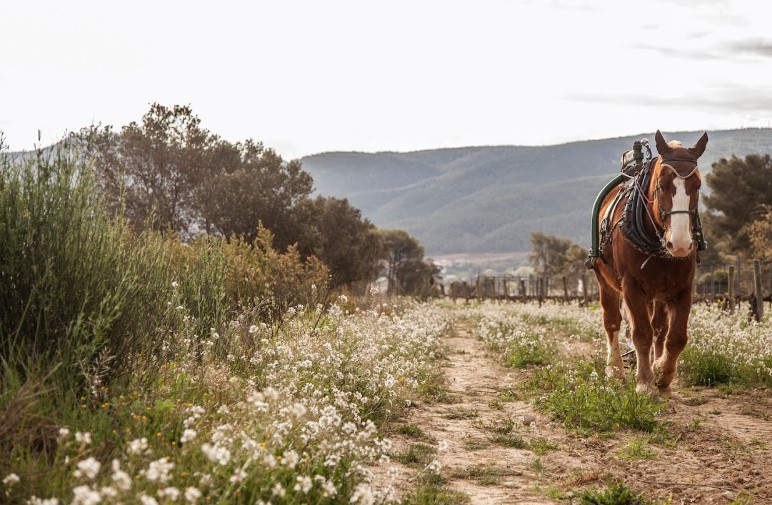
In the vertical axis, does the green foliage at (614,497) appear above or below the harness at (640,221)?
below

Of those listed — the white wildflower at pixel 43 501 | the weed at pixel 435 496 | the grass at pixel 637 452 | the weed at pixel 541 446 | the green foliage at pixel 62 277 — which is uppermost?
the green foliage at pixel 62 277

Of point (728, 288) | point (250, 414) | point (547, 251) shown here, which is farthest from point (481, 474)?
point (547, 251)

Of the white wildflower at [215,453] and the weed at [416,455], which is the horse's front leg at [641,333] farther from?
the white wildflower at [215,453]

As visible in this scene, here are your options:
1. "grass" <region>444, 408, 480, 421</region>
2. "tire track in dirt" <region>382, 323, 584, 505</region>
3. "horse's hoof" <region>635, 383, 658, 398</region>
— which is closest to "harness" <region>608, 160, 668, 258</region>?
"horse's hoof" <region>635, 383, 658, 398</region>

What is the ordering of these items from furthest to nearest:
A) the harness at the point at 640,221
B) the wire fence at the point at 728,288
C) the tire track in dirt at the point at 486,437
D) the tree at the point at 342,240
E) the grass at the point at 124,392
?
the tree at the point at 342,240 < the wire fence at the point at 728,288 < the harness at the point at 640,221 < the tire track in dirt at the point at 486,437 < the grass at the point at 124,392

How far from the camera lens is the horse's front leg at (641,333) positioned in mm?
9008

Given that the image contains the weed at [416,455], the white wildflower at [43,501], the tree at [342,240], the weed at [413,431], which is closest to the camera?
the white wildflower at [43,501]

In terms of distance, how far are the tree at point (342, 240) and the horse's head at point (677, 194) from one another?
100ft

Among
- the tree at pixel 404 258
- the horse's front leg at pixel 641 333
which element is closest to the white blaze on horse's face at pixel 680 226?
Answer: the horse's front leg at pixel 641 333

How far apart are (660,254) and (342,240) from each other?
3718 cm

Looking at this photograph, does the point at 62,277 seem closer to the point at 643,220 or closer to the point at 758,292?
the point at 643,220

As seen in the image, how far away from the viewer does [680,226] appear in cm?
798

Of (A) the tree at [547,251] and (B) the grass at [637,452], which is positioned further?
(A) the tree at [547,251]

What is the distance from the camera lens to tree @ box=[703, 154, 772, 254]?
5759 cm
